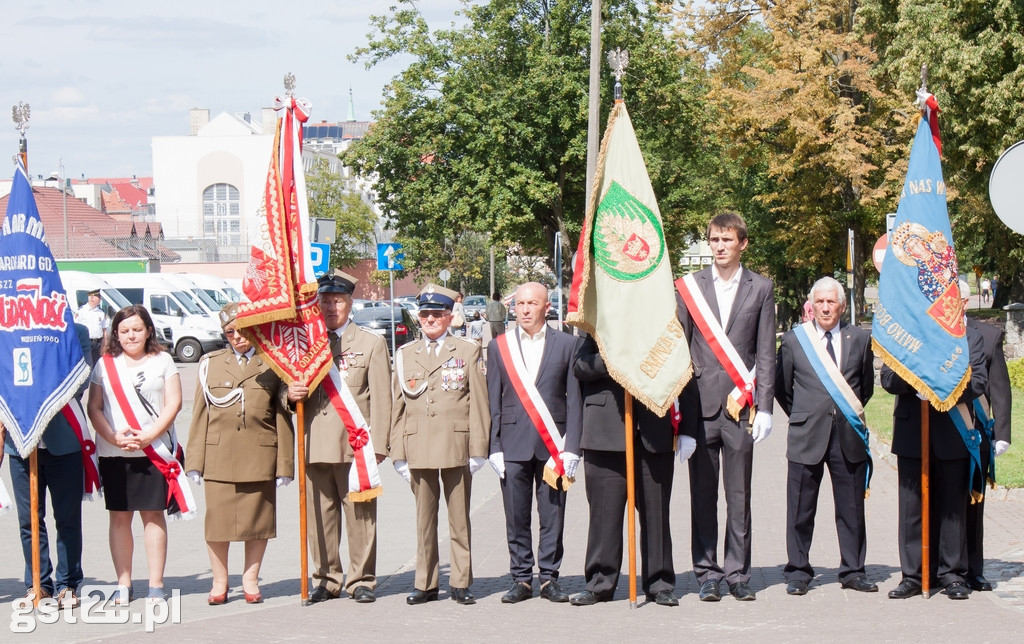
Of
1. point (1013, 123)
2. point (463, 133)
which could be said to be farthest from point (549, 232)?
point (1013, 123)

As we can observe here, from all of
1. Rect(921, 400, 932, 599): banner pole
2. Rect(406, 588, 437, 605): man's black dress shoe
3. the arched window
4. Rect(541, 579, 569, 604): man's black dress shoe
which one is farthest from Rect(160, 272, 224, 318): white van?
the arched window

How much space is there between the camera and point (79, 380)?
7297 mm

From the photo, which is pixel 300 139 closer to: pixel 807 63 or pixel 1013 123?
pixel 1013 123

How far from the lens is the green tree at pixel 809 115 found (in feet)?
97.9

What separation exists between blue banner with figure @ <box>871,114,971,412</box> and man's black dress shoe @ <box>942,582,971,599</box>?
41.3 inches

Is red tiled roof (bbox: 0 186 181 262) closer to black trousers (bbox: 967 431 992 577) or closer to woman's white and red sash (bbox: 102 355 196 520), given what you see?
woman's white and red sash (bbox: 102 355 196 520)

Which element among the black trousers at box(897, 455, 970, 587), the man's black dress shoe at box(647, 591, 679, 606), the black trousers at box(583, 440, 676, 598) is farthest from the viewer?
the black trousers at box(897, 455, 970, 587)

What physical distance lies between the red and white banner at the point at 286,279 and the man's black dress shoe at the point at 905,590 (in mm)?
3584

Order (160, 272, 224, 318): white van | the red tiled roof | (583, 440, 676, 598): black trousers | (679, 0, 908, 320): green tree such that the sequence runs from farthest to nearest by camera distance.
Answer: the red tiled roof, (160, 272, 224, 318): white van, (679, 0, 908, 320): green tree, (583, 440, 676, 598): black trousers

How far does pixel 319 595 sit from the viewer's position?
732cm

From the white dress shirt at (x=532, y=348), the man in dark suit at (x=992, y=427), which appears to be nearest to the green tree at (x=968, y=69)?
the man in dark suit at (x=992, y=427)

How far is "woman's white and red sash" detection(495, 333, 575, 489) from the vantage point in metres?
7.20

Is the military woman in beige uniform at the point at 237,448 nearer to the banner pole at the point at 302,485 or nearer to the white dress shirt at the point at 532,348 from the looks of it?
the banner pole at the point at 302,485

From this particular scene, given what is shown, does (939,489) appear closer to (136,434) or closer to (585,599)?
(585,599)
